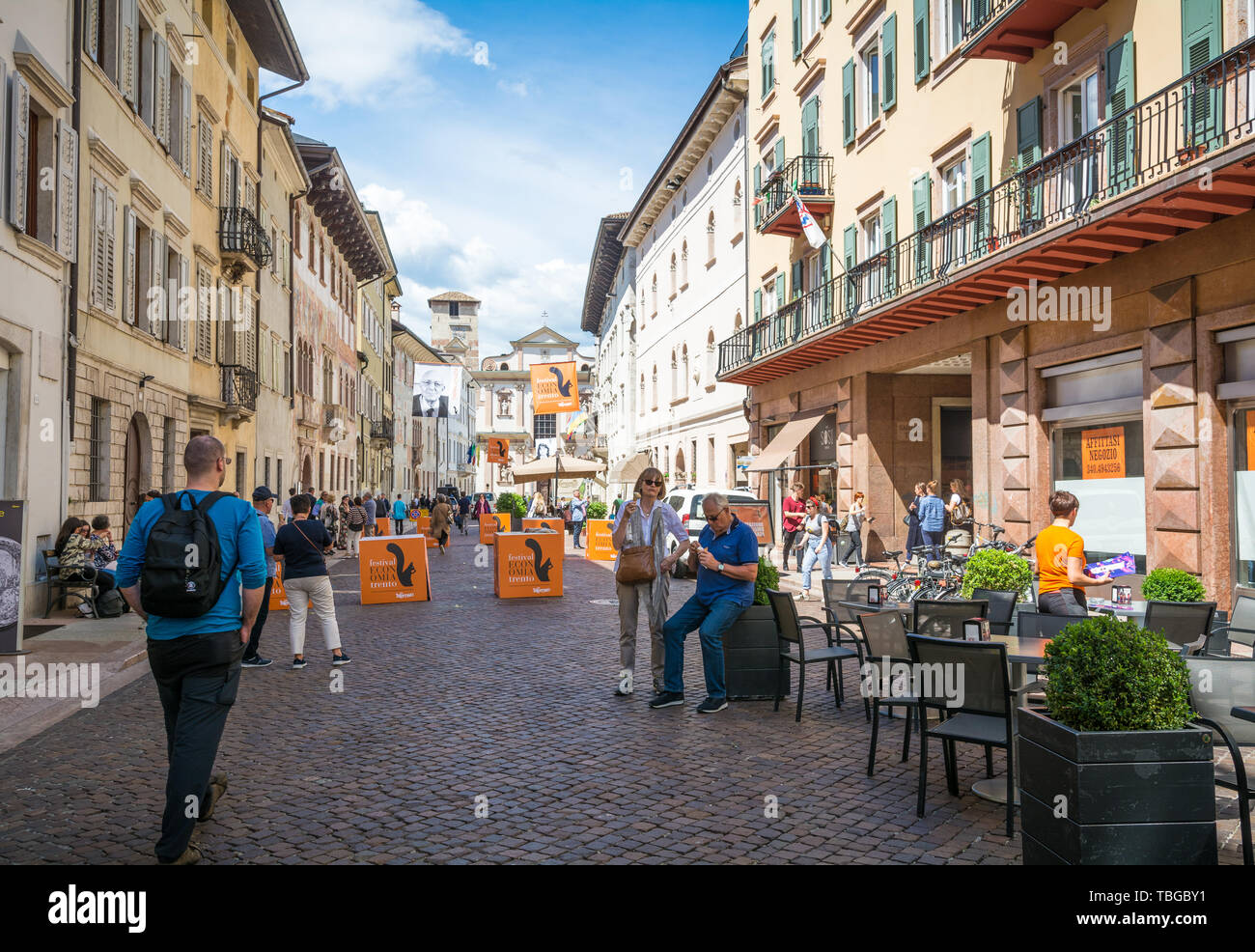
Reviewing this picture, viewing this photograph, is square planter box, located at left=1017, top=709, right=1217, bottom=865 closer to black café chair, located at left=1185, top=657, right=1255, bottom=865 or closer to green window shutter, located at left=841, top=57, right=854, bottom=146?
black café chair, located at left=1185, top=657, right=1255, bottom=865

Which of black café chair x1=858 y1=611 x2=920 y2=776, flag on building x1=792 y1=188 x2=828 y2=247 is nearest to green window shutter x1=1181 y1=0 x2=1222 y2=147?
black café chair x1=858 y1=611 x2=920 y2=776

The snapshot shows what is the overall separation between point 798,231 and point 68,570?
18252 mm

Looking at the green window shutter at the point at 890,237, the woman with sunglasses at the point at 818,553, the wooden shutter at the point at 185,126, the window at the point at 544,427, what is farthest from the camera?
the window at the point at 544,427

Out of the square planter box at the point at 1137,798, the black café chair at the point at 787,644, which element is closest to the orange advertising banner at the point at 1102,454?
the black café chair at the point at 787,644

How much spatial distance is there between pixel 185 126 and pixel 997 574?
18.7 m

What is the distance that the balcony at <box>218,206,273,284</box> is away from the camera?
23781 mm

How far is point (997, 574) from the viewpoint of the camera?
1027 cm

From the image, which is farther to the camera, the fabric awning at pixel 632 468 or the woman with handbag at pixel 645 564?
the fabric awning at pixel 632 468

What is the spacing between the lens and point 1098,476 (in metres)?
14.7

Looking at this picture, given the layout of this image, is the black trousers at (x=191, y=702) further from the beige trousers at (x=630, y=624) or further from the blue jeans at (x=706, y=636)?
the beige trousers at (x=630, y=624)

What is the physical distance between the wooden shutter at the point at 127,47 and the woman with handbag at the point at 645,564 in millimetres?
13616

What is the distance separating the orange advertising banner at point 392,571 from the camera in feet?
54.5

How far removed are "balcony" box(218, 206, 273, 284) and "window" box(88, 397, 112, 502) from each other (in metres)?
8.49

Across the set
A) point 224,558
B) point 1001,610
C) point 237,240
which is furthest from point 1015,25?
point 237,240
